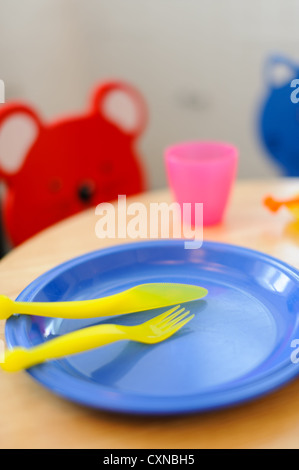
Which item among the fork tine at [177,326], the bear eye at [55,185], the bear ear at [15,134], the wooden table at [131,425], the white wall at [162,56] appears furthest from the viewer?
the white wall at [162,56]

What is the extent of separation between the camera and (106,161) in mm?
1146

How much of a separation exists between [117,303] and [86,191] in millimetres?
629

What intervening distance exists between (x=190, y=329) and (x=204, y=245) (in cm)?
18

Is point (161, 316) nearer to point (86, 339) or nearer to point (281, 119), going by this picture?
point (86, 339)

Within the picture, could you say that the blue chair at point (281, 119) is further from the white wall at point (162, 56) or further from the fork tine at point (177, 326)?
the fork tine at point (177, 326)

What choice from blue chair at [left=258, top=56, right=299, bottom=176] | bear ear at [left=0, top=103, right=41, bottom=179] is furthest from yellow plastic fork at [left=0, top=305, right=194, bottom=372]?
blue chair at [left=258, top=56, right=299, bottom=176]

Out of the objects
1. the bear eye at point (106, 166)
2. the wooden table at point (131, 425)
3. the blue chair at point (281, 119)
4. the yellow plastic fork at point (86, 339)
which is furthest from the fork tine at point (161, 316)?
the blue chair at point (281, 119)

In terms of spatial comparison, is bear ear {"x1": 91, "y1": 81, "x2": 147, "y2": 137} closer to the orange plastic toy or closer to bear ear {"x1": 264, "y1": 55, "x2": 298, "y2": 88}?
bear ear {"x1": 264, "y1": 55, "x2": 298, "y2": 88}

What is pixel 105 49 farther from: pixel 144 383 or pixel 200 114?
pixel 144 383

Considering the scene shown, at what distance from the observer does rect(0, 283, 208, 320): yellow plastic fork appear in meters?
0.49

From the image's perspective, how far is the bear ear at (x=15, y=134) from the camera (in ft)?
→ 2.97

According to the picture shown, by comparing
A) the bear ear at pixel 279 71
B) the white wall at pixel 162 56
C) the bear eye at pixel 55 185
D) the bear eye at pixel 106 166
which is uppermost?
the white wall at pixel 162 56

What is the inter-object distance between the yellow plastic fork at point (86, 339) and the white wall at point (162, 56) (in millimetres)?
1195

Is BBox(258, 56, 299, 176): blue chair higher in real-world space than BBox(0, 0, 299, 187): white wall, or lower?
lower
